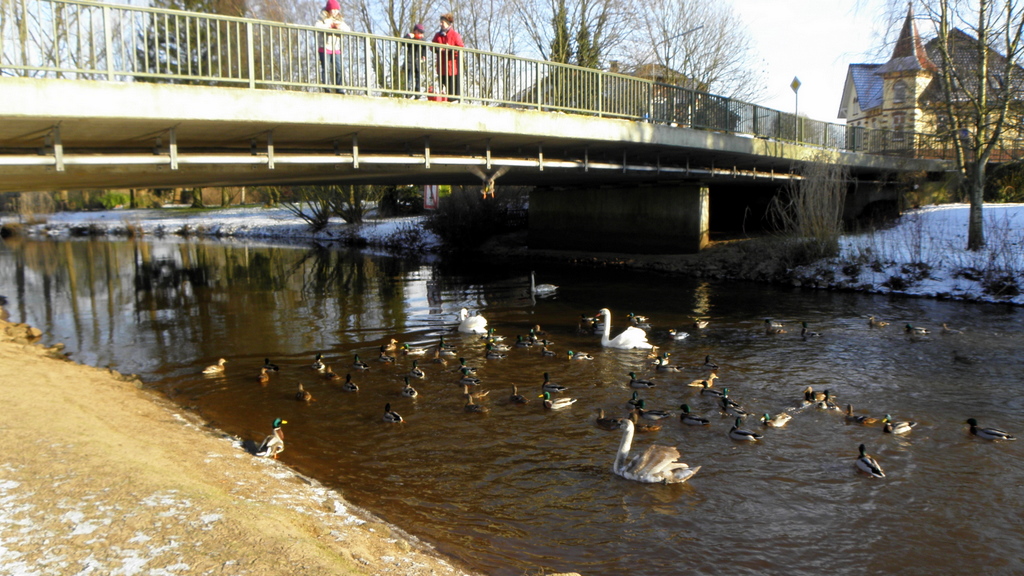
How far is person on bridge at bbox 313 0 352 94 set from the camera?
14906mm

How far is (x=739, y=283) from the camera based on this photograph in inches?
1080

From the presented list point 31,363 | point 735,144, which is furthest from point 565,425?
point 735,144

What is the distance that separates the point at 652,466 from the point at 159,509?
5514 millimetres

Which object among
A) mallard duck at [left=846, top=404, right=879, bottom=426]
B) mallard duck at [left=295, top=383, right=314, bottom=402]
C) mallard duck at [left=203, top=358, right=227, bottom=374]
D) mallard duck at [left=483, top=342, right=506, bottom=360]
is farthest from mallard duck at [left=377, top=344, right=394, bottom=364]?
mallard duck at [left=846, top=404, right=879, bottom=426]

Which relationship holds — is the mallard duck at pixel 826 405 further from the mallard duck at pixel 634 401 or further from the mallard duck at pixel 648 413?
the mallard duck at pixel 634 401

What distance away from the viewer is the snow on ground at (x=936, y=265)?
2266 centimetres

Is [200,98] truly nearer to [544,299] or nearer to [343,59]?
[343,59]

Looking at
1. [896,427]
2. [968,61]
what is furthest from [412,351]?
[968,61]

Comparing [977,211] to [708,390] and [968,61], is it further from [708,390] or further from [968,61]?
[708,390]

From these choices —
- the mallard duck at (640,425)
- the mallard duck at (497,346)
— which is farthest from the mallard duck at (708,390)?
the mallard duck at (497,346)

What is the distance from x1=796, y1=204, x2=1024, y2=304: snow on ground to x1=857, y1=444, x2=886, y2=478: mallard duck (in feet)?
54.6

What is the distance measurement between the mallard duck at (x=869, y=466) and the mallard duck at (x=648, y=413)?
9.47 ft

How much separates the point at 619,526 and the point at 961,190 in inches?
1518

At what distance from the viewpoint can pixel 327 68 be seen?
14.9m
